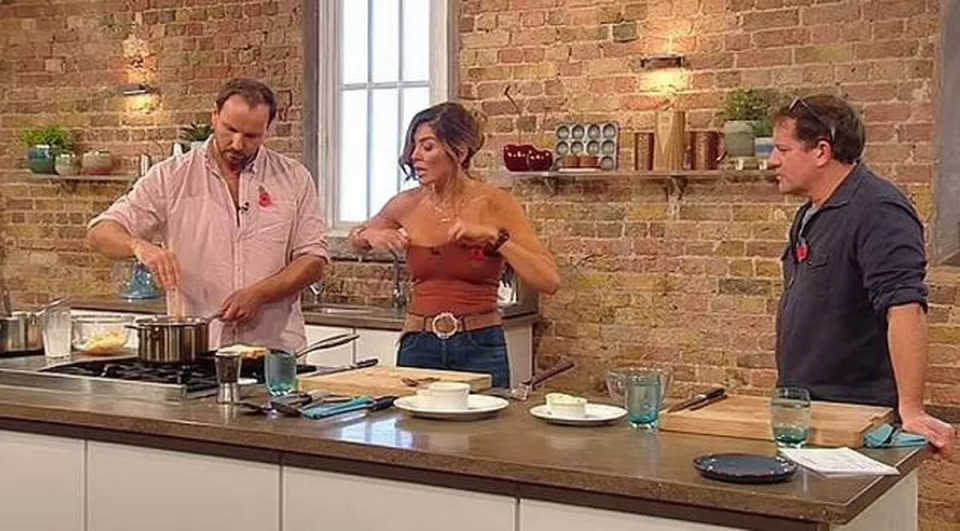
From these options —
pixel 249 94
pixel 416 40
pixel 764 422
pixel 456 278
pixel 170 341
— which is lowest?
pixel 764 422

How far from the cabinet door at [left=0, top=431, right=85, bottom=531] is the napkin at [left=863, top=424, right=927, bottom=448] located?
1.71 m

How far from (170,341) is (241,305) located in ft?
1.20

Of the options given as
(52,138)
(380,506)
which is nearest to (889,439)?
(380,506)

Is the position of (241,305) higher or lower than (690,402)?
higher

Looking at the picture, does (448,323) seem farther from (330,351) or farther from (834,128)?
(330,351)

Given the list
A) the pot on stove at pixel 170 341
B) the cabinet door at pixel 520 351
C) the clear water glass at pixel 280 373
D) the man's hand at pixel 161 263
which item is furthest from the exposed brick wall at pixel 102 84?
the clear water glass at pixel 280 373

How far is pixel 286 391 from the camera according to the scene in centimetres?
287

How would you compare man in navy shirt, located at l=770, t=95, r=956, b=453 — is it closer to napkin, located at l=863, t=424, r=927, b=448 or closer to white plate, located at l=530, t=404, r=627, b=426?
napkin, located at l=863, t=424, r=927, b=448

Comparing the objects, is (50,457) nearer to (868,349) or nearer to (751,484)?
(751,484)

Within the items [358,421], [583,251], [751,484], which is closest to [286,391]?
[358,421]

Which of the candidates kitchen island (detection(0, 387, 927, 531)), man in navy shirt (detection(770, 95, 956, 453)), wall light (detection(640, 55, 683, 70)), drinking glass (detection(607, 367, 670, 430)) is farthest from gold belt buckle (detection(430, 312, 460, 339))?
wall light (detection(640, 55, 683, 70))

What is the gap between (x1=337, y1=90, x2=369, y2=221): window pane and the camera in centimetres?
612

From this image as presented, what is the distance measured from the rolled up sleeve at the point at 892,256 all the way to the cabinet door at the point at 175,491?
4.66 feet

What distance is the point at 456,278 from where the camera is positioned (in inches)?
143
